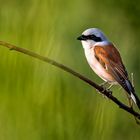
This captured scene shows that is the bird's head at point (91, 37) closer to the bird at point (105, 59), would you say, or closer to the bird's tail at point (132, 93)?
the bird at point (105, 59)

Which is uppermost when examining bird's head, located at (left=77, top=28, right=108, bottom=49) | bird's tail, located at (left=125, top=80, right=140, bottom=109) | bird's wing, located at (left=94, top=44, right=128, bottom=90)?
bird's head, located at (left=77, top=28, right=108, bottom=49)

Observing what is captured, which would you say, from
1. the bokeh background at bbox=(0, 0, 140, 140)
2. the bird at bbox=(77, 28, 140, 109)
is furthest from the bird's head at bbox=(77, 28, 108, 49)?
the bokeh background at bbox=(0, 0, 140, 140)

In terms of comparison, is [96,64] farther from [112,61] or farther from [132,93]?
[132,93]

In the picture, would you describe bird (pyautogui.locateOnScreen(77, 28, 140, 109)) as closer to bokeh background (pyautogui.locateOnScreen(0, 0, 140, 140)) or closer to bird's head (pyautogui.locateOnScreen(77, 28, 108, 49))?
bird's head (pyautogui.locateOnScreen(77, 28, 108, 49))

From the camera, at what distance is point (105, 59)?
1721 mm

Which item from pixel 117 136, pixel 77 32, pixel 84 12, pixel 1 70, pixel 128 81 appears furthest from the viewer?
pixel 84 12

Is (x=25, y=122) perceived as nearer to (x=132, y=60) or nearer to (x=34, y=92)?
(x=34, y=92)

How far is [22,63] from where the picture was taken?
3.19 feet

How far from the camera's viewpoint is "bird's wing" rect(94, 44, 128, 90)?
1.55 metres

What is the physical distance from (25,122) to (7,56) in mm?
126

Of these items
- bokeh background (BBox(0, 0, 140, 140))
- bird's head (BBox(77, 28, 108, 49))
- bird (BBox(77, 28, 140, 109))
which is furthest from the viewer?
bird (BBox(77, 28, 140, 109))

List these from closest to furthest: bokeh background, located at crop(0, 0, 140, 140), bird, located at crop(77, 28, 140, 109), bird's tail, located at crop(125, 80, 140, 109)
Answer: bokeh background, located at crop(0, 0, 140, 140), bird's tail, located at crop(125, 80, 140, 109), bird, located at crop(77, 28, 140, 109)

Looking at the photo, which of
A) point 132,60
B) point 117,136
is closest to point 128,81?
point 117,136

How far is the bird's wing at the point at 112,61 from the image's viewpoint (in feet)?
5.09
